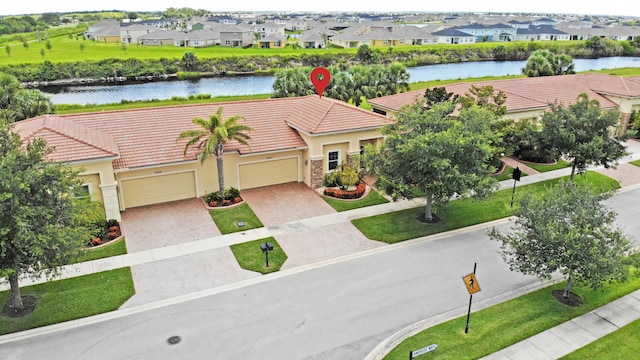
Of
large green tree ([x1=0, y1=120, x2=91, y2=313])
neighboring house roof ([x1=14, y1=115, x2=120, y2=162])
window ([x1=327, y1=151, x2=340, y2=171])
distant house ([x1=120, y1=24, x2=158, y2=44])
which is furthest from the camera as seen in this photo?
distant house ([x1=120, y1=24, x2=158, y2=44])

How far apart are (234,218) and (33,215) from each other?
10.5 metres

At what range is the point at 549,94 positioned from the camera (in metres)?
38.3

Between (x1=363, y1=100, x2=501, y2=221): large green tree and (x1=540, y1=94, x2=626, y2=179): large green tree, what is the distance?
537 centimetres

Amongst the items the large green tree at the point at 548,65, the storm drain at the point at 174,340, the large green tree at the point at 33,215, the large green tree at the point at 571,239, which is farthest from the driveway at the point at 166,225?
the large green tree at the point at 548,65

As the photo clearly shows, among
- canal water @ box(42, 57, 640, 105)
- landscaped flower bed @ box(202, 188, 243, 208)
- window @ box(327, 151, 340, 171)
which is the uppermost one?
window @ box(327, 151, 340, 171)

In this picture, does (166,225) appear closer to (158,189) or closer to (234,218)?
(158,189)

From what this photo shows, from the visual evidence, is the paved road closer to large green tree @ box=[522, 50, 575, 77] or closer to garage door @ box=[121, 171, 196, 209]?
garage door @ box=[121, 171, 196, 209]

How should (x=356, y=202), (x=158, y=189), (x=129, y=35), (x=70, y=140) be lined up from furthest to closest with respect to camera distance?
1. (x=129, y=35)
2. (x=356, y=202)
3. (x=158, y=189)
4. (x=70, y=140)

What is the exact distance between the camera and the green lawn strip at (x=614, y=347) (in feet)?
46.4

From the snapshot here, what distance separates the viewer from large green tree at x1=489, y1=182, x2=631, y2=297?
14938 millimetres

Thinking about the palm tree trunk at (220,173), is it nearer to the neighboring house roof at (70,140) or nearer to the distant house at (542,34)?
the neighboring house roof at (70,140)

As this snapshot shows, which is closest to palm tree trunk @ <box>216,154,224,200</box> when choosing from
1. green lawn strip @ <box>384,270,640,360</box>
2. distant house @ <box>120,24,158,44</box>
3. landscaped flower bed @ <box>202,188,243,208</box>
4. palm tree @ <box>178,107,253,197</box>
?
palm tree @ <box>178,107,253,197</box>

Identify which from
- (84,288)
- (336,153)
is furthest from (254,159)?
(84,288)

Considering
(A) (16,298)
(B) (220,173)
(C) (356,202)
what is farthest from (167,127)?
(A) (16,298)
